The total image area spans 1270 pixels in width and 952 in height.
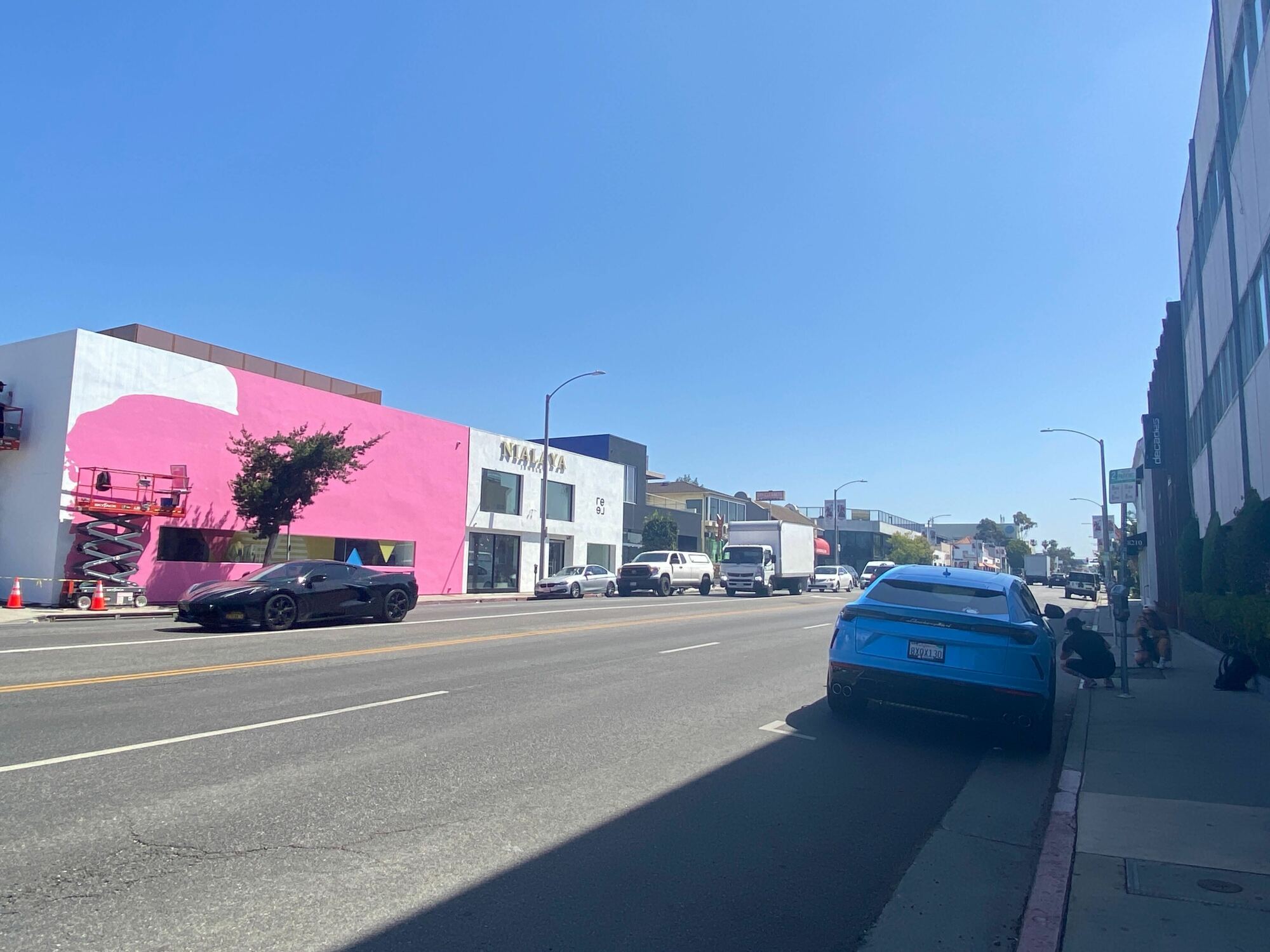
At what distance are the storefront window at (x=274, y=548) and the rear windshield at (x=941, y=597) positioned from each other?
1783 cm

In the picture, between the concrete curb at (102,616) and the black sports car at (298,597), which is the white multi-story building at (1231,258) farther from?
the concrete curb at (102,616)

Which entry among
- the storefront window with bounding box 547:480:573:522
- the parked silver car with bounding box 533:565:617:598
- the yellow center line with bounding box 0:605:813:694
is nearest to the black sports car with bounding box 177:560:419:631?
the yellow center line with bounding box 0:605:813:694

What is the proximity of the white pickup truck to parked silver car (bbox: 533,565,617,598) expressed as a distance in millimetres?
641

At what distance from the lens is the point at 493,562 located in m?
37.7

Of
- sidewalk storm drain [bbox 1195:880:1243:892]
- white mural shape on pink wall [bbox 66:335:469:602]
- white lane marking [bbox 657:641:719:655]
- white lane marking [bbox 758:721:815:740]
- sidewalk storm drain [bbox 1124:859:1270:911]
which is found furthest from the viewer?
white mural shape on pink wall [bbox 66:335:469:602]

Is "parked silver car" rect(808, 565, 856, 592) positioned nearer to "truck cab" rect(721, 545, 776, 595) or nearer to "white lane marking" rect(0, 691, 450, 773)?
"truck cab" rect(721, 545, 776, 595)

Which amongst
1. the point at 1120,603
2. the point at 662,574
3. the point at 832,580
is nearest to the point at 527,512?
the point at 662,574

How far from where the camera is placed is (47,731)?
23.4 ft

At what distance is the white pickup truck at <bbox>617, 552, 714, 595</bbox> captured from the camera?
37.9m

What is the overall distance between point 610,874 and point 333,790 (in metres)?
2.18

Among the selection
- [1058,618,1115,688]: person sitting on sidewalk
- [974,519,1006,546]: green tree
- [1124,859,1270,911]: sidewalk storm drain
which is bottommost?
[1124,859,1270,911]: sidewalk storm drain

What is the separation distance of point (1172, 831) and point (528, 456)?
115 feet

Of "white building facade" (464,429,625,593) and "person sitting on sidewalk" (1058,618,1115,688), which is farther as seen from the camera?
"white building facade" (464,429,625,593)

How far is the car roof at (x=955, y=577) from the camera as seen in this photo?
881 centimetres
